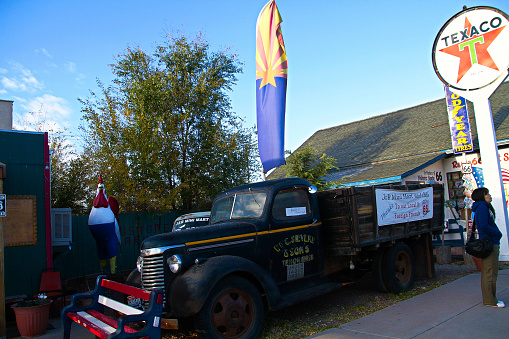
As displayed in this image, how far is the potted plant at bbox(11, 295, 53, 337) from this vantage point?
5.64 metres

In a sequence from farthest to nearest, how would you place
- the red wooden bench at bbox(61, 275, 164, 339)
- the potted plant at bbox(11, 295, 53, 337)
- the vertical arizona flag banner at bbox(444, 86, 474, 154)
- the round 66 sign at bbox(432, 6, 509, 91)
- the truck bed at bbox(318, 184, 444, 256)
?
the vertical arizona flag banner at bbox(444, 86, 474, 154)
the round 66 sign at bbox(432, 6, 509, 91)
the truck bed at bbox(318, 184, 444, 256)
the potted plant at bbox(11, 295, 53, 337)
the red wooden bench at bbox(61, 275, 164, 339)

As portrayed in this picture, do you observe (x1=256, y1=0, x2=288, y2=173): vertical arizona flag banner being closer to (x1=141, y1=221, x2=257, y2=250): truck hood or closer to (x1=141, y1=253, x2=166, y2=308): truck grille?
(x1=141, y1=221, x2=257, y2=250): truck hood

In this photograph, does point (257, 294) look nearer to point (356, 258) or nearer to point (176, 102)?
point (356, 258)

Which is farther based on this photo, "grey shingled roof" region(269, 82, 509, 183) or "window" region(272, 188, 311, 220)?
"grey shingled roof" region(269, 82, 509, 183)

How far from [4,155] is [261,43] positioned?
21.2ft

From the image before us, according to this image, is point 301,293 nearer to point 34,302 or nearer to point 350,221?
point 350,221

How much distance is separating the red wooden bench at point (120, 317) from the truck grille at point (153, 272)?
33 cm

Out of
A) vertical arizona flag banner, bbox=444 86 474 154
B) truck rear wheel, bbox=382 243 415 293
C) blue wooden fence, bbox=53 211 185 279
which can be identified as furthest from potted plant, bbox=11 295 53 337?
vertical arizona flag banner, bbox=444 86 474 154

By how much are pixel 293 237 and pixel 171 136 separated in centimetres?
636

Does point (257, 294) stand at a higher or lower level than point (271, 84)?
lower

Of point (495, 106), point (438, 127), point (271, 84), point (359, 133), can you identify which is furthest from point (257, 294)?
point (359, 133)

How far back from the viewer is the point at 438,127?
15.9 meters

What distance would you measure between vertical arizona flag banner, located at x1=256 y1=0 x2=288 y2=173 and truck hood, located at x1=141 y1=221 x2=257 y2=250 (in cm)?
396

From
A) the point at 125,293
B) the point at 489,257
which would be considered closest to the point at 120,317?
the point at 125,293
